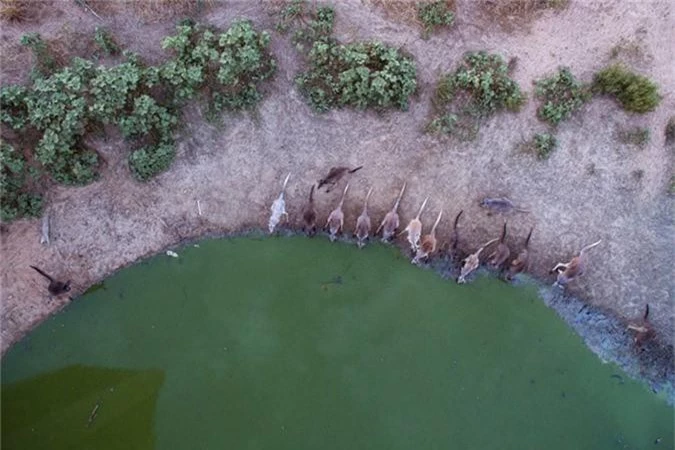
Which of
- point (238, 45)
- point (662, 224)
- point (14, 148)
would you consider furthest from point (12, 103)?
point (662, 224)

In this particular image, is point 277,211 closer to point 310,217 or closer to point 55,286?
point 310,217

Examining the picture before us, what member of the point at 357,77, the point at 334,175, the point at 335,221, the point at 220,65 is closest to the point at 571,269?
the point at 335,221

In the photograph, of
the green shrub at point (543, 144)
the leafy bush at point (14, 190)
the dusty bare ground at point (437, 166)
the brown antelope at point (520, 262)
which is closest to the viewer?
the leafy bush at point (14, 190)

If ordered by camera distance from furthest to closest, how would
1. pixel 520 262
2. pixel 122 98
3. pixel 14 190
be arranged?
pixel 520 262 < pixel 14 190 < pixel 122 98

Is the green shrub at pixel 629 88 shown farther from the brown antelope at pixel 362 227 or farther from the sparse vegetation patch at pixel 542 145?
the brown antelope at pixel 362 227

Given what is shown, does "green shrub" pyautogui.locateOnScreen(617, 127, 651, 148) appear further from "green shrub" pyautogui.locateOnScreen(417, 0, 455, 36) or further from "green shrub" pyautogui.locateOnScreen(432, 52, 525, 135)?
"green shrub" pyautogui.locateOnScreen(417, 0, 455, 36)

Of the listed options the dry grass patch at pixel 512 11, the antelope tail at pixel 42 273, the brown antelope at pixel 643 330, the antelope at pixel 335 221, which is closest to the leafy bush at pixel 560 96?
the dry grass patch at pixel 512 11
